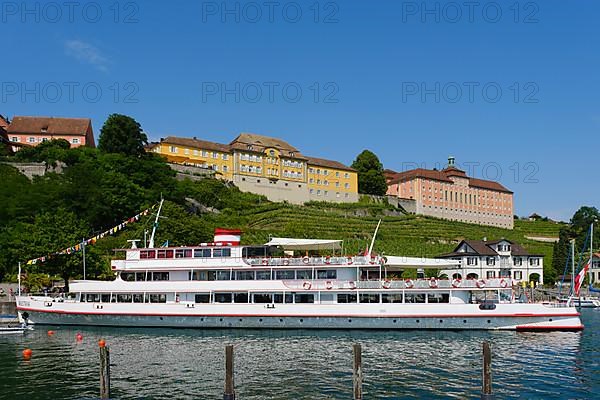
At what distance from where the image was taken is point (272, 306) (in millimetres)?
40156

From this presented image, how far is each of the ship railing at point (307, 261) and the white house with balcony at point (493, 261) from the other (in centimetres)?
3925

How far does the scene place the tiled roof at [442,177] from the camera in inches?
5128

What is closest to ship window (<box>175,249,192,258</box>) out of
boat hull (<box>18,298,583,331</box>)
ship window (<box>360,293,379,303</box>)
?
boat hull (<box>18,298,583,331</box>)

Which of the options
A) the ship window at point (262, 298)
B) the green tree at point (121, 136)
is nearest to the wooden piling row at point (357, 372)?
the ship window at point (262, 298)

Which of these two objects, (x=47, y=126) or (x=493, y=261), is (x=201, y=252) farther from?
(x=47, y=126)

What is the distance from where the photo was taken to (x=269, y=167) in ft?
362

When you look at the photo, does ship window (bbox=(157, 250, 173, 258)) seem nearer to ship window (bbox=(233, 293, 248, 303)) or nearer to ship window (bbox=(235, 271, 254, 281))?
ship window (bbox=(235, 271, 254, 281))

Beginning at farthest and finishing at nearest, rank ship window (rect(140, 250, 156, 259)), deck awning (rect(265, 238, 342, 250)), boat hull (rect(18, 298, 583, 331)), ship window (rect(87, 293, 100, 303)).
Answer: ship window (rect(140, 250, 156, 259)) → ship window (rect(87, 293, 100, 303)) → deck awning (rect(265, 238, 342, 250)) → boat hull (rect(18, 298, 583, 331))

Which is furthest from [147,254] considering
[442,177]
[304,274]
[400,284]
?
[442,177]

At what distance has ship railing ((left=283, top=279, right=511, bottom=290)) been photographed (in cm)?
3831

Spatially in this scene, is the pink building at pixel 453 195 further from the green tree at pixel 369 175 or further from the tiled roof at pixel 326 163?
the tiled roof at pixel 326 163

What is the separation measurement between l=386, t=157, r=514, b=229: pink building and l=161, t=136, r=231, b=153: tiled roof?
137 ft

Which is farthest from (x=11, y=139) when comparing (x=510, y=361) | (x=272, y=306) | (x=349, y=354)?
(x=510, y=361)

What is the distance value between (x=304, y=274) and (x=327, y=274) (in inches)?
64.4
